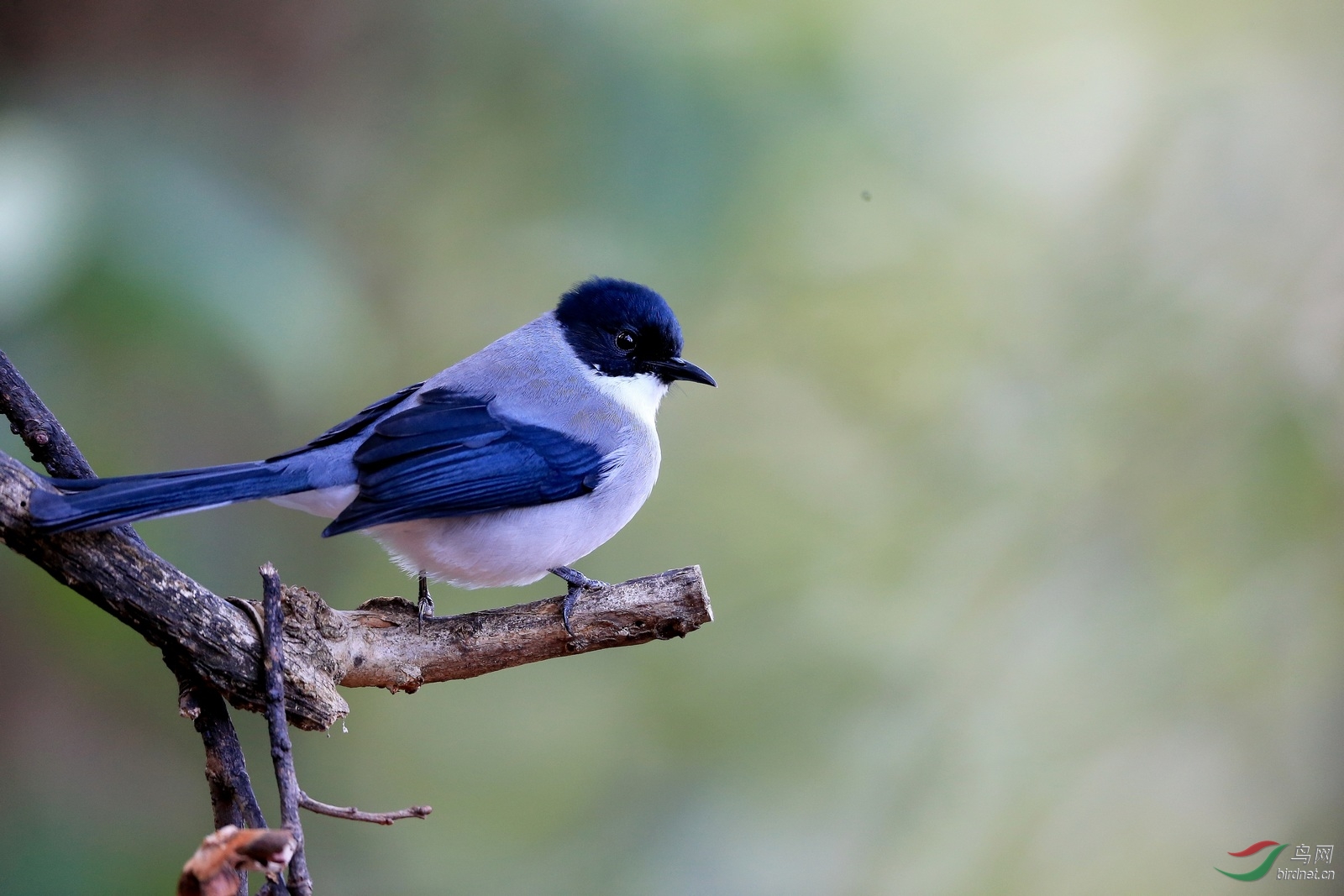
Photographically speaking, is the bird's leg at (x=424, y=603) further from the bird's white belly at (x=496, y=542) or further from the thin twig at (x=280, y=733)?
the thin twig at (x=280, y=733)

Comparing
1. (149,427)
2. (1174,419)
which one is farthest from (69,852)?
(1174,419)

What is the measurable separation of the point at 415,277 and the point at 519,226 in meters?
0.44

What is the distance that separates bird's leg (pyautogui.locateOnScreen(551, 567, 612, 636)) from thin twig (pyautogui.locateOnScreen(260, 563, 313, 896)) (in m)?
0.61

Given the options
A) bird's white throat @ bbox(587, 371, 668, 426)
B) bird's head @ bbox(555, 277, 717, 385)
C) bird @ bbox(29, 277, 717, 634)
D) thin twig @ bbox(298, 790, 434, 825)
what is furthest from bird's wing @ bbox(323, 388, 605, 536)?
thin twig @ bbox(298, 790, 434, 825)

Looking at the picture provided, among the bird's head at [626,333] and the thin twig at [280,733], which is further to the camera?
the bird's head at [626,333]

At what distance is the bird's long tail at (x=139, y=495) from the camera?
164 cm

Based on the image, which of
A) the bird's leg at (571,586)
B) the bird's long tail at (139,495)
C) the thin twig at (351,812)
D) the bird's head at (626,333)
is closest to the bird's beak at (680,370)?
the bird's head at (626,333)

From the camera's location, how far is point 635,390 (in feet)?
10.4

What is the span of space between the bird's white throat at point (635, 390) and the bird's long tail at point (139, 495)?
1.16m

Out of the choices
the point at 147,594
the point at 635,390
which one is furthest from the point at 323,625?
the point at 635,390

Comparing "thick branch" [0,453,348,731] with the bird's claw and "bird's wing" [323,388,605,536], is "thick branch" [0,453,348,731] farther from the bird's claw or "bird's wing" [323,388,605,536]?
the bird's claw

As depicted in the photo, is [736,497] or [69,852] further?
[736,497]

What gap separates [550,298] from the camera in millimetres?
4027

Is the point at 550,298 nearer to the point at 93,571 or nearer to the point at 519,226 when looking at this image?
the point at 519,226
